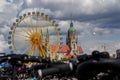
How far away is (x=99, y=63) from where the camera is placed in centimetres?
396

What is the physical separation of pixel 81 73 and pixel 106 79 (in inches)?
20.9

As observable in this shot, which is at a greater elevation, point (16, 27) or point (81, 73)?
point (16, 27)

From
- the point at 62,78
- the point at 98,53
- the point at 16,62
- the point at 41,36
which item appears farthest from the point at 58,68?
the point at 41,36

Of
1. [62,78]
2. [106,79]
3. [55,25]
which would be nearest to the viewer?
[106,79]

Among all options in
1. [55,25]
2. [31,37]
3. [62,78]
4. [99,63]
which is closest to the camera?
[99,63]

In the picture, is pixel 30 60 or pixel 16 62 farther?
pixel 16 62

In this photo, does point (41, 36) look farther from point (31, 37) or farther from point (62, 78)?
point (62, 78)

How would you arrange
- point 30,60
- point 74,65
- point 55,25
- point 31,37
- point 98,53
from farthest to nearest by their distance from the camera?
point 55,25
point 31,37
point 30,60
point 74,65
point 98,53

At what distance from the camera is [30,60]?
20.5 feet

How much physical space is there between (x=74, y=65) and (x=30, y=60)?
144 cm

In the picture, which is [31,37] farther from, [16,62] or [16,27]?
[16,62]

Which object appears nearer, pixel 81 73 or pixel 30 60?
pixel 81 73

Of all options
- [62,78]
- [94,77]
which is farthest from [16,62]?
[94,77]

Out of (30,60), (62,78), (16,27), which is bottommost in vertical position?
(62,78)
